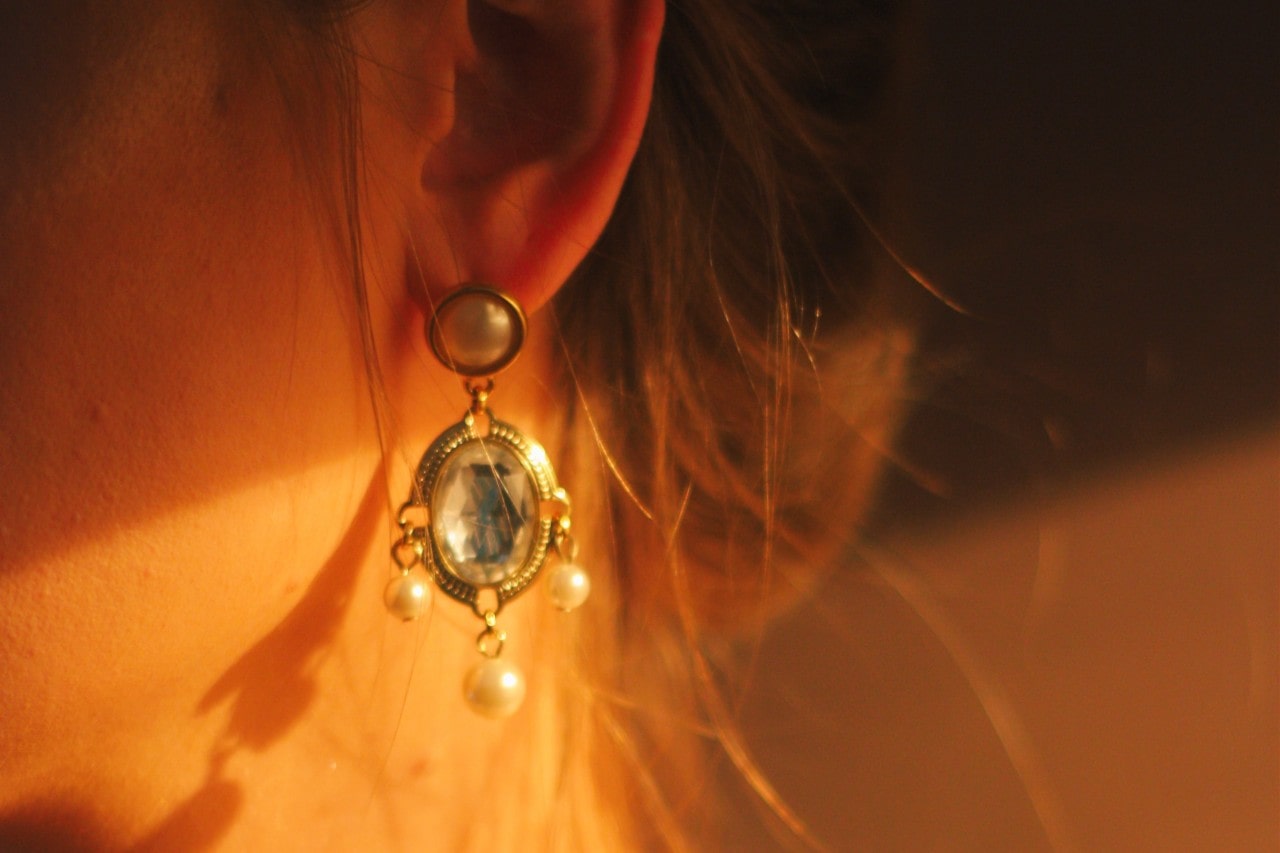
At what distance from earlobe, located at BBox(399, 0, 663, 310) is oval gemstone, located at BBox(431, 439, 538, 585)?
9 centimetres

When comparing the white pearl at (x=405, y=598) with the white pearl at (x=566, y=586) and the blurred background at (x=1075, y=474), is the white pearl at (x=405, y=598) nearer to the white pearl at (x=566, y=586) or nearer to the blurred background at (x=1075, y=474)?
the white pearl at (x=566, y=586)

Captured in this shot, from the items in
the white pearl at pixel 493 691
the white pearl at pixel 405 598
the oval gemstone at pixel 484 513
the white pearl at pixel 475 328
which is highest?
the white pearl at pixel 475 328

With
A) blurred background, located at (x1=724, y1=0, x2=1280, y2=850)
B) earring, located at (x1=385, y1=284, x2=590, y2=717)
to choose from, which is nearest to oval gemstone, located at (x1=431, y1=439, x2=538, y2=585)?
earring, located at (x1=385, y1=284, x2=590, y2=717)

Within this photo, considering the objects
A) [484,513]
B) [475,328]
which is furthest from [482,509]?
[475,328]

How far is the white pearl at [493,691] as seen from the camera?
583 millimetres

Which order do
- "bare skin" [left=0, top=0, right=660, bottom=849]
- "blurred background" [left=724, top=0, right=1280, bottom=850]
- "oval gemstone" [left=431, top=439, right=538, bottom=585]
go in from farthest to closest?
1. "blurred background" [left=724, top=0, right=1280, bottom=850]
2. "oval gemstone" [left=431, top=439, right=538, bottom=585]
3. "bare skin" [left=0, top=0, right=660, bottom=849]

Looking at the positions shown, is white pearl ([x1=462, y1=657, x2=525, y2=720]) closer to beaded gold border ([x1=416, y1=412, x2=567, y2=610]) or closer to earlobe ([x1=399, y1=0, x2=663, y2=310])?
beaded gold border ([x1=416, y1=412, x2=567, y2=610])

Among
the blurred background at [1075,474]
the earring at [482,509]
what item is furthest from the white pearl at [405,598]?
the blurred background at [1075,474]

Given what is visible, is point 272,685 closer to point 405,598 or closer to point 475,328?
point 405,598

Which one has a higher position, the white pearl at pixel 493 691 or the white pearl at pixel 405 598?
the white pearl at pixel 405 598

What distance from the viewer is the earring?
55cm

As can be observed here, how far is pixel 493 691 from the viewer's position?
58cm

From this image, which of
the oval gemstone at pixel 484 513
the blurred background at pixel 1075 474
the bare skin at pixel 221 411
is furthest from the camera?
the blurred background at pixel 1075 474

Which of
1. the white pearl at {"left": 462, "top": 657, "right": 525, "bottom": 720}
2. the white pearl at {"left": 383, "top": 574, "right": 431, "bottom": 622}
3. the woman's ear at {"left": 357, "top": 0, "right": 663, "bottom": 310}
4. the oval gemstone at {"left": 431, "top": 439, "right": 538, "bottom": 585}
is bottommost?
the white pearl at {"left": 462, "top": 657, "right": 525, "bottom": 720}
